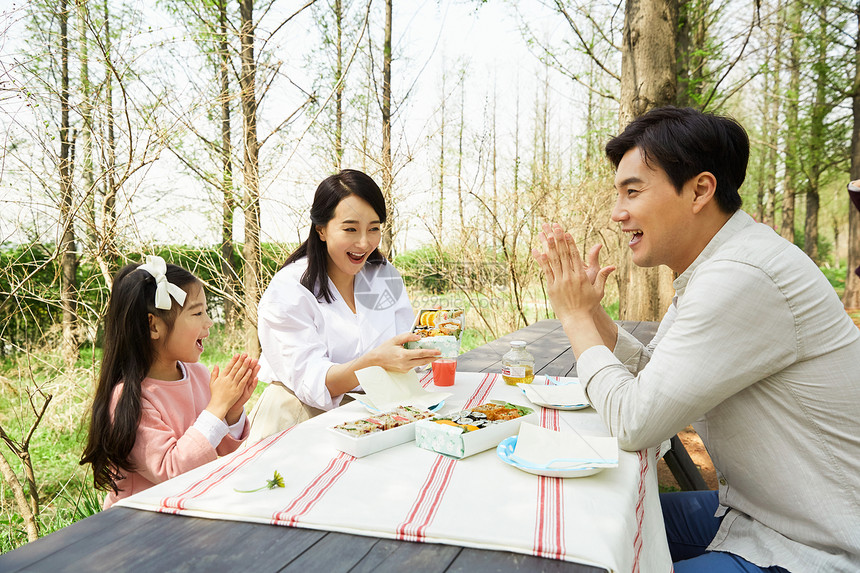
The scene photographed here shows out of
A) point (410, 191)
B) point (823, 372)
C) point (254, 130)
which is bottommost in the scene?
point (823, 372)

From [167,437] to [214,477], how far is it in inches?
23.5

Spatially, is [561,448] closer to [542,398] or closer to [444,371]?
[542,398]

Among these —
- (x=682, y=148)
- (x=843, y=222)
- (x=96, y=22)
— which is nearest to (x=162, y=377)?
(x=682, y=148)

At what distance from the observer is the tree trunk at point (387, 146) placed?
215 inches

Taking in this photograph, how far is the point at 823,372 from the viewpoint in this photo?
1.23 metres

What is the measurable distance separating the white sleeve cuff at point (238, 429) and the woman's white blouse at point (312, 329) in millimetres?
257

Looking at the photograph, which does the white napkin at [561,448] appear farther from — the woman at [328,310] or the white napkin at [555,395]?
the woman at [328,310]

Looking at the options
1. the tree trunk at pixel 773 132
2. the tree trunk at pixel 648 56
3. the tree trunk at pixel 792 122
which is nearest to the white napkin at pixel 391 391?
the tree trunk at pixel 648 56

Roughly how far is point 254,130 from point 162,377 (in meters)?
3.80

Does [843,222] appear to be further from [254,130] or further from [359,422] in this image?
[359,422]

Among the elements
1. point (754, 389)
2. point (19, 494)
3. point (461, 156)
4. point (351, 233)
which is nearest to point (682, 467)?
point (754, 389)

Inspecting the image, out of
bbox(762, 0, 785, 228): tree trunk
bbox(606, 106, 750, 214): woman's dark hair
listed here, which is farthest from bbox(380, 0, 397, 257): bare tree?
bbox(762, 0, 785, 228): tree trunk

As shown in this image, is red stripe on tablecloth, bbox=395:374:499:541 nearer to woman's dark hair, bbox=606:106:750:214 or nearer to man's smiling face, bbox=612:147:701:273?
man's smiling face, bbox=612:147:701:273

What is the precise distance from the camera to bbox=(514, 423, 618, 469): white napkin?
1185mm
